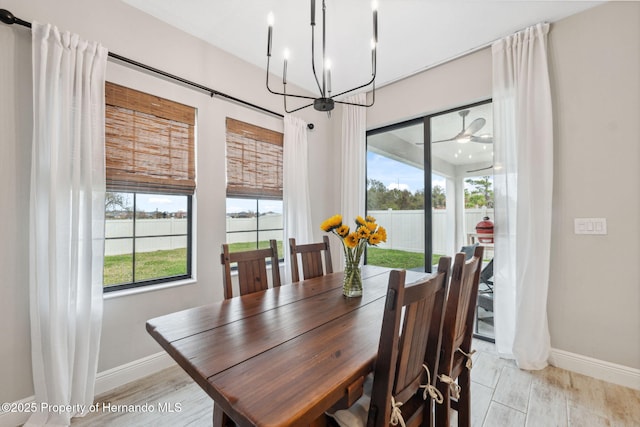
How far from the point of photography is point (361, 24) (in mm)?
2232

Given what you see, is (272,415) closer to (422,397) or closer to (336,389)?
(336,389)

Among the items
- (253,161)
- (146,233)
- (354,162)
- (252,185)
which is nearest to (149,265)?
(146,233)

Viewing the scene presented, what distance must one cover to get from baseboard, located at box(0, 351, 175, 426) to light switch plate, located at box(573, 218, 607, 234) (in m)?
3.49

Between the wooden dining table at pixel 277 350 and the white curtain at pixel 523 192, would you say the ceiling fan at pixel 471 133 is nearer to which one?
the white curtain at pixel 523 192

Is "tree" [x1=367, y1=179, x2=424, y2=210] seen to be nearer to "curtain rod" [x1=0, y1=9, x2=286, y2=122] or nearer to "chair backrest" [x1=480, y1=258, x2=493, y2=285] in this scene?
"chair backrest" [x1=480, y1=258, x2=493, y2=285]

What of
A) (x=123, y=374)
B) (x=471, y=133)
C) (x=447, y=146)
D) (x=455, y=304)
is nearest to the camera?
(x=455, y=304)

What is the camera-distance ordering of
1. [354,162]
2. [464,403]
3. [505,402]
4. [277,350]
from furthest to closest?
[354,162] → [505,402] → [464,403] → [277,350]

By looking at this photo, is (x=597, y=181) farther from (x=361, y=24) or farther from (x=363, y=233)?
(x=361, y=24)

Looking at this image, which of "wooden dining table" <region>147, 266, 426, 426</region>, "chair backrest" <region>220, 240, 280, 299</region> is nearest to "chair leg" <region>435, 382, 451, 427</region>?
"wooden dining table" <region>147, 266, 426, 426</region>

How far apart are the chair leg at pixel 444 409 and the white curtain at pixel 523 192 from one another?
1.51m

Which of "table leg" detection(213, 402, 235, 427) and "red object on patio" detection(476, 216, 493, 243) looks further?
"red object on patio" detection(476, 216, 493, 243)

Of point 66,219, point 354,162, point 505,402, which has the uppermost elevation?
point 354,162

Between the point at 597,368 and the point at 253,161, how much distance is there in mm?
3423

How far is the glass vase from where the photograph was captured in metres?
1.65
